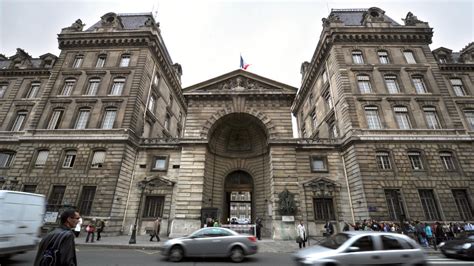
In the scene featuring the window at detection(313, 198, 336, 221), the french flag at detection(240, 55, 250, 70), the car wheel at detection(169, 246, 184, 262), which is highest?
the french flag at detection(240, 55, 250, 70)

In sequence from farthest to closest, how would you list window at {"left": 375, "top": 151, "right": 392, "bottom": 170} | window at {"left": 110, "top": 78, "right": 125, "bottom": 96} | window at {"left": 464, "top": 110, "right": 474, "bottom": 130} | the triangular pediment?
window at {"left": 110, "top": 78, "right": 125, "bottom": 96}
the triangular pediment
window at {"left": 464, "top": 110, "right": 474, "bottom": 130}
window at {"left": 375, "top": 151, "right": 392, "bottom": 170}

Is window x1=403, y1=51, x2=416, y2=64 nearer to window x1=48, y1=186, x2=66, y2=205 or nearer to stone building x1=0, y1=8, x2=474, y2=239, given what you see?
stone building x1=0, y1=8, x2=474, y2=239

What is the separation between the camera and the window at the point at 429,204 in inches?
698

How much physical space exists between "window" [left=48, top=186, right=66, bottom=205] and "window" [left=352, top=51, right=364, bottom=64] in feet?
107

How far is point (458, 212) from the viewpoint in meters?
17.6

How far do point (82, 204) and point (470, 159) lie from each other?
113ft

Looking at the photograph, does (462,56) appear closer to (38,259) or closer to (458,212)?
(458,212)

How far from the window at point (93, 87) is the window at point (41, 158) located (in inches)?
283

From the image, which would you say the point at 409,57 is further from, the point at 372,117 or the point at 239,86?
the point at 239,86

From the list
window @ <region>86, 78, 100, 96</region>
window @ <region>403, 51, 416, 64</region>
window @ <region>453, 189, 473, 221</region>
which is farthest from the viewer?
window @ <region>403, 51, 416, 64</region>

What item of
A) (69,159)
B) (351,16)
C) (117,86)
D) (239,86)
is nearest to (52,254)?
(69,159)

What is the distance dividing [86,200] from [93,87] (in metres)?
12.6

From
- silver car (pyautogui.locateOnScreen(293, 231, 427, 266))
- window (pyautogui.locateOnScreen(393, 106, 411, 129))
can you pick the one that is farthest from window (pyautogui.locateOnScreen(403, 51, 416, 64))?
silver car (pyautogui.locateOnScreen(293, 231, 427, 266))

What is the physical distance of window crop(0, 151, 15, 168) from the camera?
2201 cm
